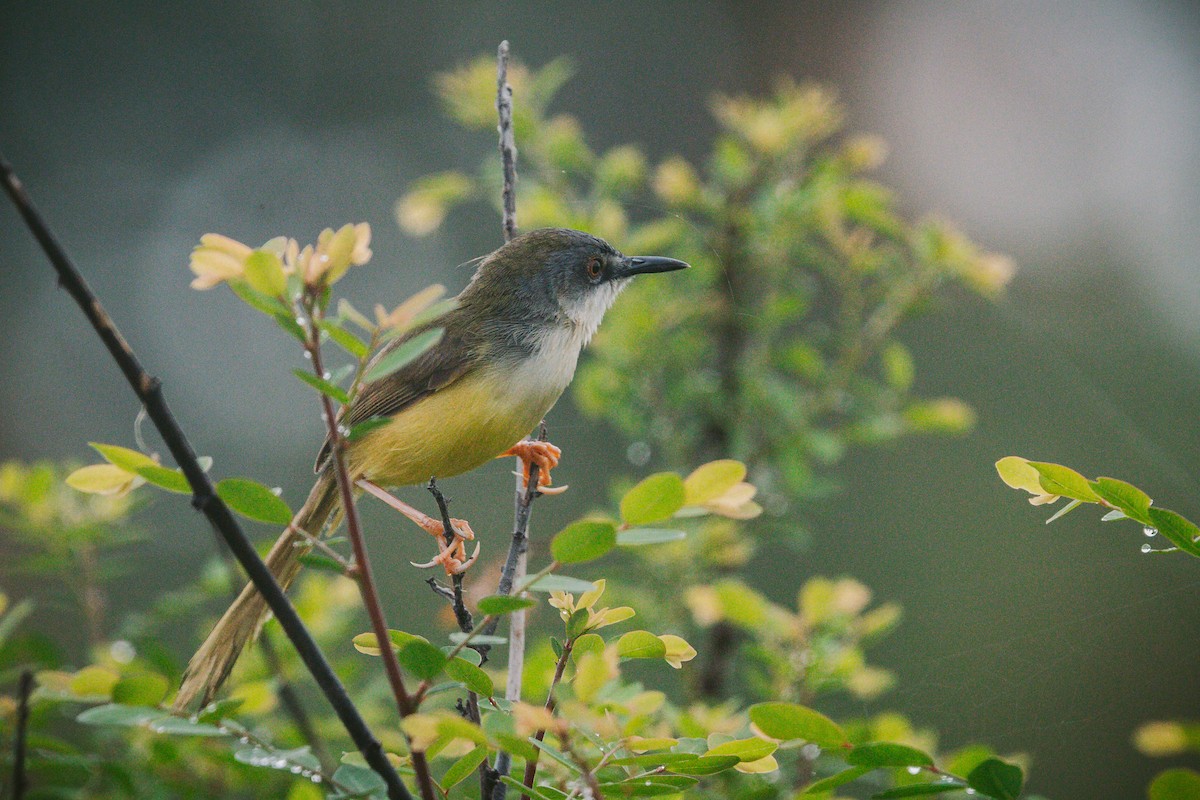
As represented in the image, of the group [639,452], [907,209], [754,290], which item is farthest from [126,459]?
[907,209]

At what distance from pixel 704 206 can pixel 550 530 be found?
1494 millimetres

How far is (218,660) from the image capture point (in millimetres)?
1408

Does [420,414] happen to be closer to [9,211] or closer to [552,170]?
[552,170]

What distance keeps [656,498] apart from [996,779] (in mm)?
463

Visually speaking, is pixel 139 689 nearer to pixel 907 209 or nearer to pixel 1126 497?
pixel 1126 497

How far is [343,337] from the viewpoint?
3.00 feet

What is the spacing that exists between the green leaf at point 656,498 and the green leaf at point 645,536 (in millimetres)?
14

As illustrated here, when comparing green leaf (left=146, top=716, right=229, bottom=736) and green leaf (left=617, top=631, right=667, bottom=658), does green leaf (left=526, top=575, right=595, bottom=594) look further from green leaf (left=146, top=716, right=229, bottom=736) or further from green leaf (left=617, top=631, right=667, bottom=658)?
green leaf (left=146, top=716, right=229, bottom=736)

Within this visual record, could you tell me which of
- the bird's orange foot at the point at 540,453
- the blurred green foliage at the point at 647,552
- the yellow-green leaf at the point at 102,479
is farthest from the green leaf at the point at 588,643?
the bird's orange foot at the point at 540,453

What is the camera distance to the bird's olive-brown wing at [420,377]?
221 cm

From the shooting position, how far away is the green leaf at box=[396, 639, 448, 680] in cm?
102

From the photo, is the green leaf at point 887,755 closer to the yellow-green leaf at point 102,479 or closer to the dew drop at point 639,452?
the yellow-green leaf at point 102,479

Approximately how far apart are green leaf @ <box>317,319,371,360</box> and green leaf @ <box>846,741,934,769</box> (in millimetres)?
677

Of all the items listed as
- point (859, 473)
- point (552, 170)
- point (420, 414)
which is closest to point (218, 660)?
point (420, 414)
